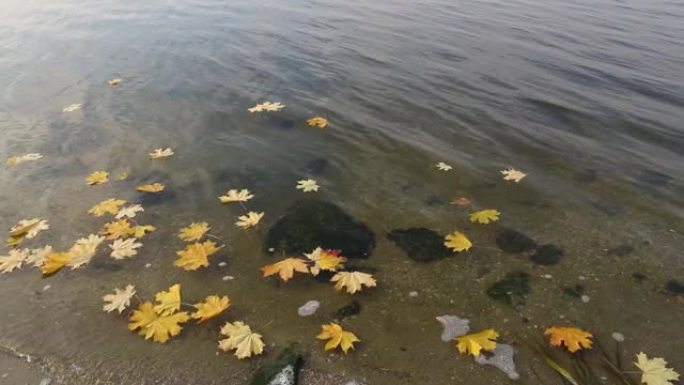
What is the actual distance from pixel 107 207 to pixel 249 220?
1570 mm

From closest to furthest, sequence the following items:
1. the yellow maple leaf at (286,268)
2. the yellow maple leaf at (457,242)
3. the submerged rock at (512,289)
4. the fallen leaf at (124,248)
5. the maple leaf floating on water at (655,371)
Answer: the maple leaf floating on water at (655,371) → the submerged rock at (512,289) → the yellow maple leaf at (286,268) → the fallen leaf at (124,248) → the yellow maple leaf at (457,242)

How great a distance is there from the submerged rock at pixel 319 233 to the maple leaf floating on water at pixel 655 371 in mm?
2273

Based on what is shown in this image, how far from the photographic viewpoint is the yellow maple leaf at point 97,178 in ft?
18.2

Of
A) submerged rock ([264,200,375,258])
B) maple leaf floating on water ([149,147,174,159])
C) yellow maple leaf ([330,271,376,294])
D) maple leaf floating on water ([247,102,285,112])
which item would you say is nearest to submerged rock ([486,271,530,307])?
yellow maple leaf ([330,271,376,294])

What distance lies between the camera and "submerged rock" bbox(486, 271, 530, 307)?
3.90 metres

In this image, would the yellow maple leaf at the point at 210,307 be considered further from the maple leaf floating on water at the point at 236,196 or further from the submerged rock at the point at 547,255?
the submerged rock at the point at 547,255

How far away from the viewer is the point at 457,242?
4.52 metres

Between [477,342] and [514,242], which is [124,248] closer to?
[477,342]

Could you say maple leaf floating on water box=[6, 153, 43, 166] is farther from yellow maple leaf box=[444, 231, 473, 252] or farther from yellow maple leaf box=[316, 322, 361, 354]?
yellow maple leaf box=[444, 231, 473, 252]

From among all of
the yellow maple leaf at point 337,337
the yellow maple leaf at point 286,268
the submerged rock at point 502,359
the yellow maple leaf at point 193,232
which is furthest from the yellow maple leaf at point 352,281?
the yellow maple leaf at point 193,232

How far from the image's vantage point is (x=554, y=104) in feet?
26.2

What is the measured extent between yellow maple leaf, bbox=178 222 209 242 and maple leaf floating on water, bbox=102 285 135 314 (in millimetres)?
807

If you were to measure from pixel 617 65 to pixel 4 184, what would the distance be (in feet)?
36.1

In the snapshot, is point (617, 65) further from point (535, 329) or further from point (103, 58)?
point (103, 58)
